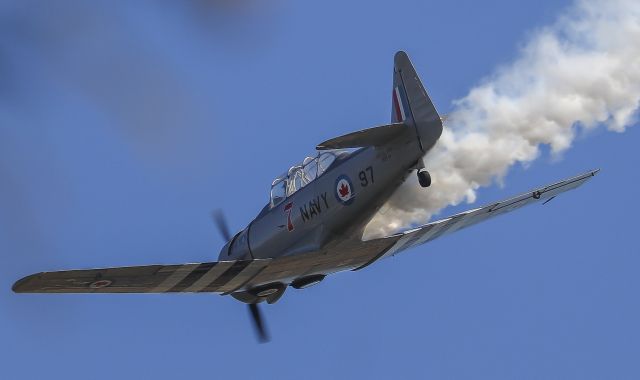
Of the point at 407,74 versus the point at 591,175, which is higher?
the point at 407,74

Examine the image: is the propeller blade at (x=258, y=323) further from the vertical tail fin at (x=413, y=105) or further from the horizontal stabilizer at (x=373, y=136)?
the vertical tail fin at (x=413, y=105)

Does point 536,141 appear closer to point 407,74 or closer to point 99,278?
point 407,74

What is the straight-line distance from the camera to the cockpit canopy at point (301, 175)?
2289cm

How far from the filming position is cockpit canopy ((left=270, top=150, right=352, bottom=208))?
2289 cm

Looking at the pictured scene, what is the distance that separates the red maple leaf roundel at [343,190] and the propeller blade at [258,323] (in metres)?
3.45

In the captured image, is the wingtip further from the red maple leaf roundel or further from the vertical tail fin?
the vertical tail fin

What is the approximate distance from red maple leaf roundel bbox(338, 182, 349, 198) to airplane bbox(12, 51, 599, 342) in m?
0.02

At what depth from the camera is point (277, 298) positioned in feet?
80.0

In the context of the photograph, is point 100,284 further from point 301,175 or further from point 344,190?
point 344,190

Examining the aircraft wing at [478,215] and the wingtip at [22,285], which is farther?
the aircraft wing at [478,215]

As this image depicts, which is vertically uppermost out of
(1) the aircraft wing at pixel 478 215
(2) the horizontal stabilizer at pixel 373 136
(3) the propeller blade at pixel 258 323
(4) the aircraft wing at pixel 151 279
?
(2) the horizontal stabilizer at pixel 373 136

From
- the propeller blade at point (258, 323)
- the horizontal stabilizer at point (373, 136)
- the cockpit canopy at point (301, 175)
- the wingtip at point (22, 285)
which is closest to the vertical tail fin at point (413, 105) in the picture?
the horizontal stabilizer at point (373, 136)

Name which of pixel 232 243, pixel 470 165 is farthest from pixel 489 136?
pixel 232 243

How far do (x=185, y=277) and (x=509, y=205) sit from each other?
252 inches
